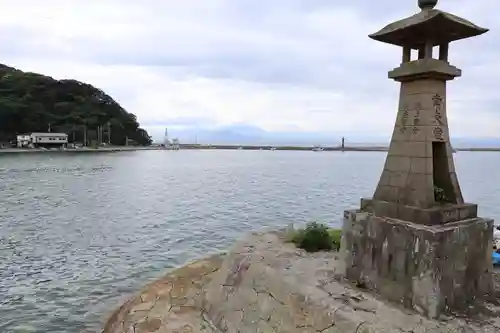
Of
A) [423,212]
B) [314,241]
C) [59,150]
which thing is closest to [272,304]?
[423,212]

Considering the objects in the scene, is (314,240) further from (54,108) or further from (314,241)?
(54,108)

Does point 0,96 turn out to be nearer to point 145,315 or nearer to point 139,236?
point 139,236

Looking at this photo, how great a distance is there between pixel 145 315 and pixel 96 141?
333 ft

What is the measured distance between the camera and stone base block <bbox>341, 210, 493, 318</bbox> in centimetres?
684

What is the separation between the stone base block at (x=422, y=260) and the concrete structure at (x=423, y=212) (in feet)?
0.05

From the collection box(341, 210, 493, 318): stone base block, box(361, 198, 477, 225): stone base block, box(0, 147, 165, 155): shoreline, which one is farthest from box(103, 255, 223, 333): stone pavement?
box(0, 147, 165, 155): shoreline

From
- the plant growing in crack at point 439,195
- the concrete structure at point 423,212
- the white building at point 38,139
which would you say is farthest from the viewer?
the white building at point 38,139

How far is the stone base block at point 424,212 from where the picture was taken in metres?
7.25

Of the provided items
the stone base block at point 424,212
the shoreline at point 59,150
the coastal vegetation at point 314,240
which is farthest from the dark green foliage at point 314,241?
the shoreline at point 59,150

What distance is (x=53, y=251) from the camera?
58.2 ft

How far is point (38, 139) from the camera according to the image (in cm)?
8919

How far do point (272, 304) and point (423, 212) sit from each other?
3061mm

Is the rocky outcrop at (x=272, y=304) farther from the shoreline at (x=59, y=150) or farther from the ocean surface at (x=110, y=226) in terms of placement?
the shoreline at (x=59, y=150)

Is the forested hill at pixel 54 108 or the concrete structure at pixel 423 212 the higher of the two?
the forested hill at pixel 54 108
